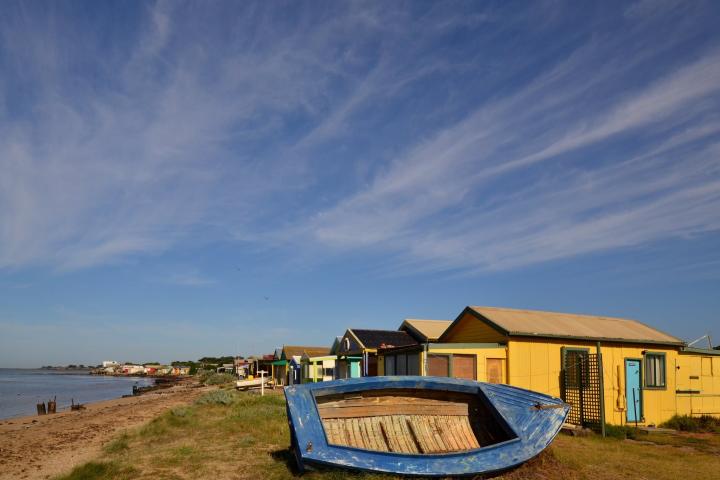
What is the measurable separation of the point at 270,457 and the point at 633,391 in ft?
42.2

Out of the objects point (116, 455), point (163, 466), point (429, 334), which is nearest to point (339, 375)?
point (429, 334)

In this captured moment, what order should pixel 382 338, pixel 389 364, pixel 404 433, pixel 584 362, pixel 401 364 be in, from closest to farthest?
1. pixel 404 433
2. pixel 584 362
3. pixel 401 364
4. pixel 389 364
5. pixel 382 338

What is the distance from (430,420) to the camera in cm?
1083

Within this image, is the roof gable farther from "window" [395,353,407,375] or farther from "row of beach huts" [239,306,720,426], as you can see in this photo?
"window" [395,353,407,375]

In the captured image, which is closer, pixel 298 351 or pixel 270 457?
pixel 270 457

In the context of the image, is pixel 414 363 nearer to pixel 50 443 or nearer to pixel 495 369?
pixel 495 369

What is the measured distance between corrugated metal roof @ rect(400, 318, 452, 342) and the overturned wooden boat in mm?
14794

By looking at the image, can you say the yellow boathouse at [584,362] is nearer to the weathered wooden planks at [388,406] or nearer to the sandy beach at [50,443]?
the weathered wooden planks at [388,406]

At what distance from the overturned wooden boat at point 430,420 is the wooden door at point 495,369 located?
17.1ft

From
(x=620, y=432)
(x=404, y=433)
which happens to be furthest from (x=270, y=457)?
(x=620, y=432)

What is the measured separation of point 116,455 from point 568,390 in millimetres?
13173

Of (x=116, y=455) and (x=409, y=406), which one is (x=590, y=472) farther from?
(x=116, y=455)

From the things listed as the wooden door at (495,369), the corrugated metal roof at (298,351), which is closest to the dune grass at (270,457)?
the wooden door at (495,369)

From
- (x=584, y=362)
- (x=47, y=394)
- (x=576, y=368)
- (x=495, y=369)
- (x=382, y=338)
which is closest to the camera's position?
(x=495, y=369)
